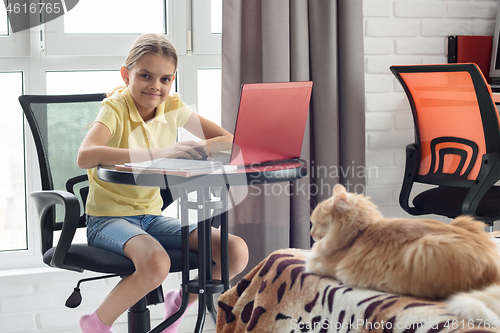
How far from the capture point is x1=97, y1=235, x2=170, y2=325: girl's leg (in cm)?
124

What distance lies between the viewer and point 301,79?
1.89m

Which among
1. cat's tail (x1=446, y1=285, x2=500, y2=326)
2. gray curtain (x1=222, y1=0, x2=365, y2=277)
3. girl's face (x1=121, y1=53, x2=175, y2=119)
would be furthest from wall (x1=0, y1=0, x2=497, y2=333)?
cat's tail (x1=446, y1=285, x2=500, y2=326)

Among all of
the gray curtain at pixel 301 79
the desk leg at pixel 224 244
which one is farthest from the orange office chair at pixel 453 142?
the desk leg at pixel 224 244

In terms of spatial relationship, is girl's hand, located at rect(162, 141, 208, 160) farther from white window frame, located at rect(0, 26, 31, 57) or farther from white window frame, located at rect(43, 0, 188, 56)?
white window frame, located at rect(0, 26, 31, 57)

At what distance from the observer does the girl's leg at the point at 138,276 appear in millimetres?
1239

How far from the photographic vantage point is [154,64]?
4.72ft

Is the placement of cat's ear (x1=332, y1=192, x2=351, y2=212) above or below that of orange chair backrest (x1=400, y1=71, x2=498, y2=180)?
below

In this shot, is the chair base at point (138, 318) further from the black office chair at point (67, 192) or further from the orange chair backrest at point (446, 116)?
the orange chair backrest at point (446, 116)

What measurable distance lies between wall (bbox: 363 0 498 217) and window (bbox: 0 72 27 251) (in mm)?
1452

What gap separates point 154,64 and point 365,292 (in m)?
0.99

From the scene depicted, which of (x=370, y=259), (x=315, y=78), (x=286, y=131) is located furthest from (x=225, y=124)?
(x=370, y=259)

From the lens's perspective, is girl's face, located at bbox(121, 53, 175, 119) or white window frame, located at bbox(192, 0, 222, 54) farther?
white window frame, located at bbox(192, 0, 222, 54)

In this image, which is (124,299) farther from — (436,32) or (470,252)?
(436,32)

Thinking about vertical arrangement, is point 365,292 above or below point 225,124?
below
